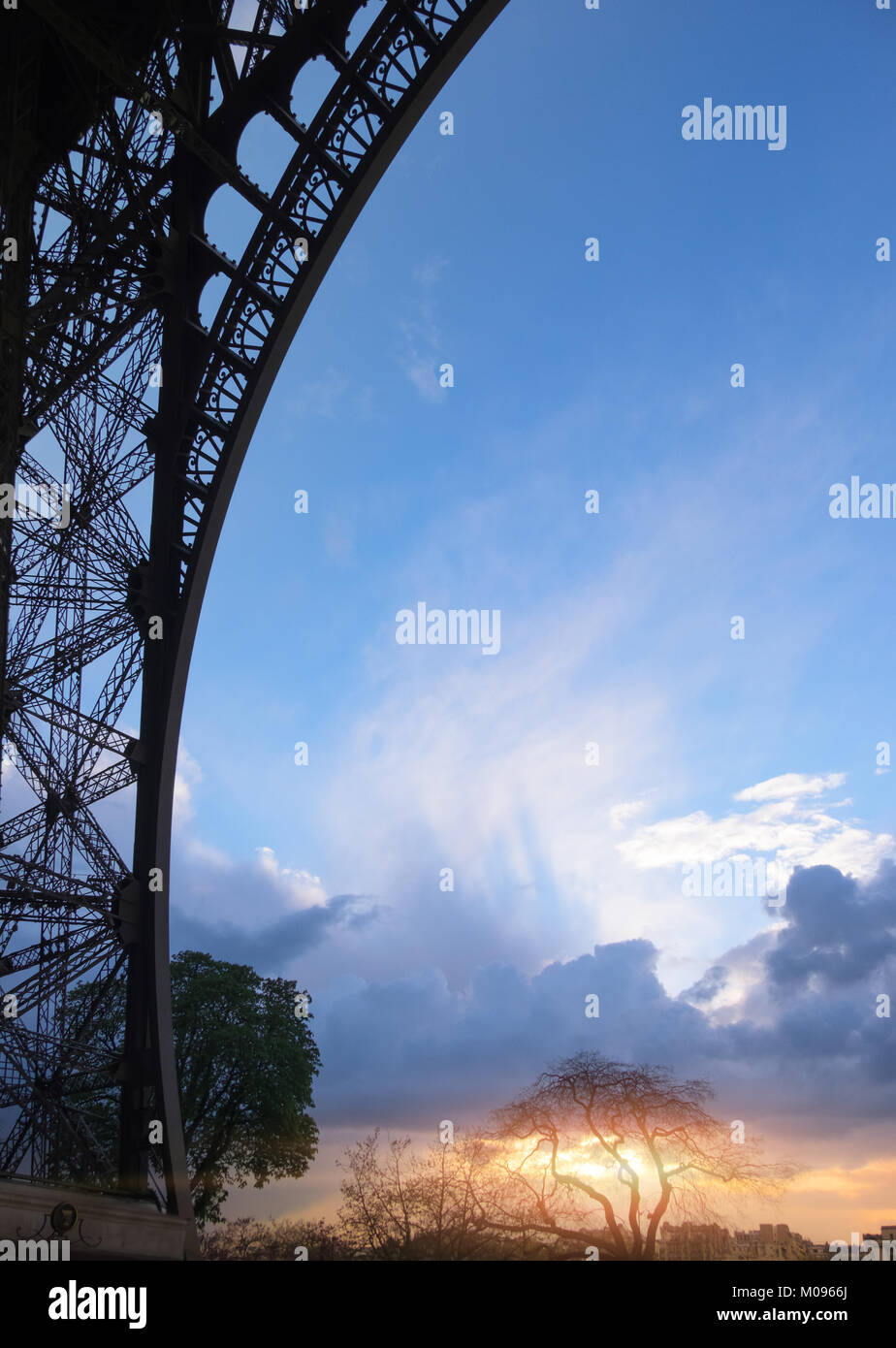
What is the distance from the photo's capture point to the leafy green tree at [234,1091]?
1141 inches

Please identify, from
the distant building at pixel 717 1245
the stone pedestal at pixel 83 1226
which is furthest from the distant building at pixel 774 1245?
the stone pedestal at pixel 83 1226

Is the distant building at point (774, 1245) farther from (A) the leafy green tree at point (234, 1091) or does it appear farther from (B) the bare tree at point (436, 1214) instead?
(A) the leafy green tree at point (234, 1091)

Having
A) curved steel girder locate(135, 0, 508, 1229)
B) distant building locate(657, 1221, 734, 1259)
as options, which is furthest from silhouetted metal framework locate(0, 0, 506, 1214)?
distant building locate(657, 1221, 734, 1259)

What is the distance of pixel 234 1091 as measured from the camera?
29.7 m

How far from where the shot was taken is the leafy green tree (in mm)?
28984

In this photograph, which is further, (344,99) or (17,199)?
(17,199)

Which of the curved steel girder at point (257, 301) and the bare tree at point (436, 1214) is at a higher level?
the curved steel girder at point (257, 301)

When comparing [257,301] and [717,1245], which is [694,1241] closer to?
[717,1245]

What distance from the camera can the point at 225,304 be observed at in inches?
647

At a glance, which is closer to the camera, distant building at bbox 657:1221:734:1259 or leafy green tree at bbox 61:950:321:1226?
distant building at bbox 657:1221:734:1259

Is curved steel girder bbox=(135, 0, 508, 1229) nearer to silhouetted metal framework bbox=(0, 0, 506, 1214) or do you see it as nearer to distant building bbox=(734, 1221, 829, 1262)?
silhouetted metal framework bbox=(0, 0, 506, 1214)
